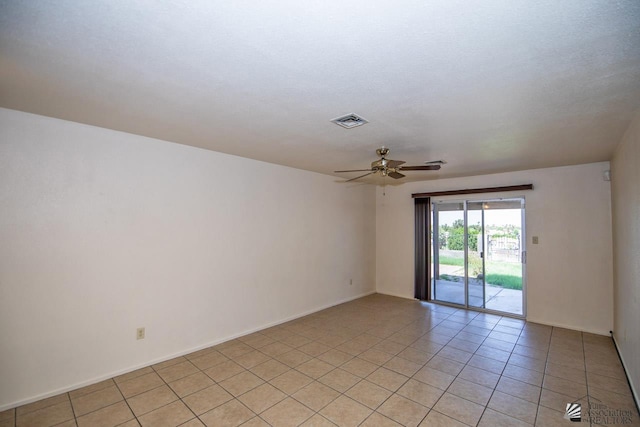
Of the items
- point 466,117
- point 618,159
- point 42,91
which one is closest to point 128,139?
point 42,91

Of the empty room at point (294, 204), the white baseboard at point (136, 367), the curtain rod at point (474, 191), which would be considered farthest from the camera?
the curtain rod at point (474, 191)

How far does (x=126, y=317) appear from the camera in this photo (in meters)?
3.08

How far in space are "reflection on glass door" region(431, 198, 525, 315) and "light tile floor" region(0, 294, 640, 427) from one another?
1.07m

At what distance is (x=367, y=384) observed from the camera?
9.45 ft

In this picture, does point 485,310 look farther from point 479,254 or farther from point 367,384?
point 367,384

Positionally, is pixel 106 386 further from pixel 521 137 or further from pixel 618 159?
pixel 618 159

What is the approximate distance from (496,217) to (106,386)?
6.11 meters

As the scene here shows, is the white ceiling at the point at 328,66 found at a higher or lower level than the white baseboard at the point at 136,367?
higher

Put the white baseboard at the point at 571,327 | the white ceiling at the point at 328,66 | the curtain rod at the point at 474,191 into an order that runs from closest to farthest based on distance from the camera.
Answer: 1. the white ceiling at the point at 328,66
2. the white baseboard at the point at 571,327
3. the curtain rod at the point at 474,191

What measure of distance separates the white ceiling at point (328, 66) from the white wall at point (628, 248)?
1.11 ft

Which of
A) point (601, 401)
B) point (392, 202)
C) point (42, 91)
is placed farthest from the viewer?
point (392, 202)

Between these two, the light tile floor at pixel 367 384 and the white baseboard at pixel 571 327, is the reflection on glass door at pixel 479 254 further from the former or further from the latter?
the light tile floor at pixel 367 384

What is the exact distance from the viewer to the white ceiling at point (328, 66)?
133 centimetres

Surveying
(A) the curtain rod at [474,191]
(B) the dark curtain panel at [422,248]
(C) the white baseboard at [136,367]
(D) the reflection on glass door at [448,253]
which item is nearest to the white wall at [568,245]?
(A) the curtain rod at [474,191]
